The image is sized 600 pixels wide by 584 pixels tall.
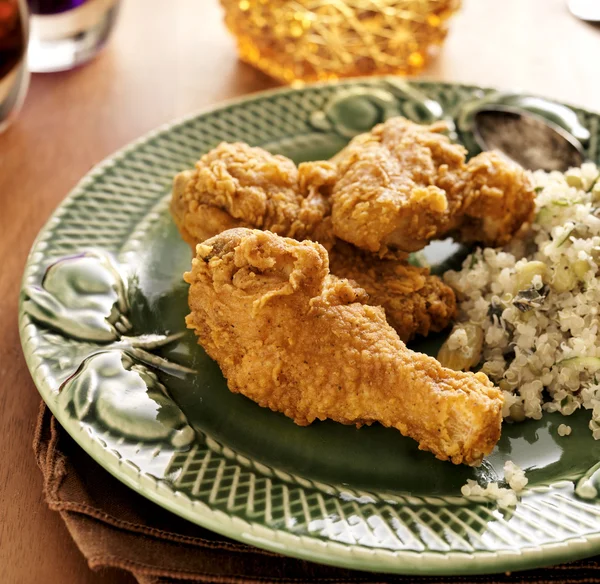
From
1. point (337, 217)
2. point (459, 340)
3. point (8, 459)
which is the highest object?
point (337, 217)

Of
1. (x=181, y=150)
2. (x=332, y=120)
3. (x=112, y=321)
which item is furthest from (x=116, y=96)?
(x=112, y=321)

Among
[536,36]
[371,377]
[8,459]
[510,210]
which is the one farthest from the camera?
[536,36]

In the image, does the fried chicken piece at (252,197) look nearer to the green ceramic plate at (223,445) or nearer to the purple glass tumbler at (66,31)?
the green ceramic plate at (223,445)

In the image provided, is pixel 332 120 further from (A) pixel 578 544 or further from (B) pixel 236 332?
(A) pixel 578 544

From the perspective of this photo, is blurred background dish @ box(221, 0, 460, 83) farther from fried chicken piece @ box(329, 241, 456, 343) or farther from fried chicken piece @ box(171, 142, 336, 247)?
fried chicken piece @ box(329, 241, 456, 343)

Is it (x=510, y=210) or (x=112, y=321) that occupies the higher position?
(x=510, y=210)

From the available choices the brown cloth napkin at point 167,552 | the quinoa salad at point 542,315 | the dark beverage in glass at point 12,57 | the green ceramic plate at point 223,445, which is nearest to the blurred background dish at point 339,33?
the dark beverage in glass at point 12,57

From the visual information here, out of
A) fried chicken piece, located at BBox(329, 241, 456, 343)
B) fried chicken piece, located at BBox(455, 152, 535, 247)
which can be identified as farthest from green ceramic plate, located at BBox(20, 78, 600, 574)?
fried chicken piece, located at BBox(455, 152, 535, 247)

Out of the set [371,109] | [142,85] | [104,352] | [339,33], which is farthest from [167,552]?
[142,85]
